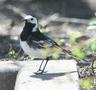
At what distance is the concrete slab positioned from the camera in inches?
206

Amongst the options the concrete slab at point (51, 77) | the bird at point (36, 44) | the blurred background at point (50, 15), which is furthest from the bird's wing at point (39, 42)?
the blurred background at point (50, 15)

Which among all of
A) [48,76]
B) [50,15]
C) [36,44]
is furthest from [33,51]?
[50,15]

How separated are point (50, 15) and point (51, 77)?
3534 millimetres

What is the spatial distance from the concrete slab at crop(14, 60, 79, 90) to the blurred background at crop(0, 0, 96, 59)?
2.02m

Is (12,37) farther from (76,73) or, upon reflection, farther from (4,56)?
(76,73)

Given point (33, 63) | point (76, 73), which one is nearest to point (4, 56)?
point (33, 63)

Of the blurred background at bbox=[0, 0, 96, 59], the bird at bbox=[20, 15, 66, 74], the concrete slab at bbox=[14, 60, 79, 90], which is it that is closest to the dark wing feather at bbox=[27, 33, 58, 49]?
the bird at bbox=[20, 15, 66, 74]

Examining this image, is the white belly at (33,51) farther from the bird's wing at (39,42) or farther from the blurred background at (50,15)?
the blurred background at (50,15)

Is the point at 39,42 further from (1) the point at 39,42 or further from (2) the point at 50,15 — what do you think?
(2) the point at 50,15

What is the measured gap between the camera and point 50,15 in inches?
354

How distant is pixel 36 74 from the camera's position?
18.6ft

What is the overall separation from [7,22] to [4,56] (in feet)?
5.81

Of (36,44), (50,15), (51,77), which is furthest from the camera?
(50,15)

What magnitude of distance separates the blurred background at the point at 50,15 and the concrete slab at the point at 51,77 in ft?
6.61
